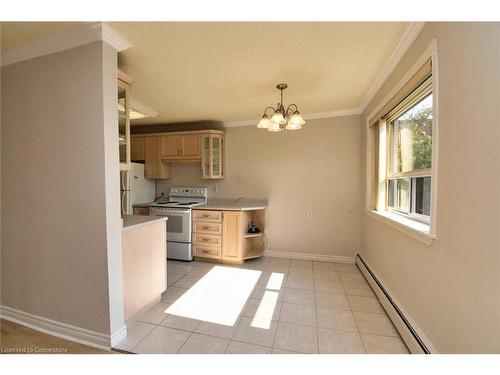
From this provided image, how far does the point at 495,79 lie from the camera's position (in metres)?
0.87

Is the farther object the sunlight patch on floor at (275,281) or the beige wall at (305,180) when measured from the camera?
the beige wall at (305,180)

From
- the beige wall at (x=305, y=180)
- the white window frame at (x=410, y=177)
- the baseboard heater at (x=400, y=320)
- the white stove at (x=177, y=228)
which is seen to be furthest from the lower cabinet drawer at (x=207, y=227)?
the white window frame at (x=410, y=177)

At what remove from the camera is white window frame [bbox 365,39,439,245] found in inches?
49.2

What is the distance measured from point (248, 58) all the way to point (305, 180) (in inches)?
82.5

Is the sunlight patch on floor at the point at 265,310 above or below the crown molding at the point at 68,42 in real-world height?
below

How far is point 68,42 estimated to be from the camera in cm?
153

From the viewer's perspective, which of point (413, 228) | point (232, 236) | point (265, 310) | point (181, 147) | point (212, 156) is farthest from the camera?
point (181, 147)

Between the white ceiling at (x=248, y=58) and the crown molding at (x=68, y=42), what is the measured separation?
0.14 ft

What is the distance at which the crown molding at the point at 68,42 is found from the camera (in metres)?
1.46

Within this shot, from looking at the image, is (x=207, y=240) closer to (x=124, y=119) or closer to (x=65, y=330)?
(x=65, y=330)

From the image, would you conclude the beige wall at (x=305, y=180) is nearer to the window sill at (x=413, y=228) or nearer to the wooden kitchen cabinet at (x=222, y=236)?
the wooden kitchen cabinet at (x=222, y=236)

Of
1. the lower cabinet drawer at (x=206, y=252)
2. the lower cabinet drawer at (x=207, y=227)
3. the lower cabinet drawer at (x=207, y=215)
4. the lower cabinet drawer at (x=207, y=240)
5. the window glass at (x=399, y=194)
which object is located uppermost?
the window glass at (x=399, y=194)

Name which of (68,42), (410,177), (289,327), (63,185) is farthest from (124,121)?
(410,177)
